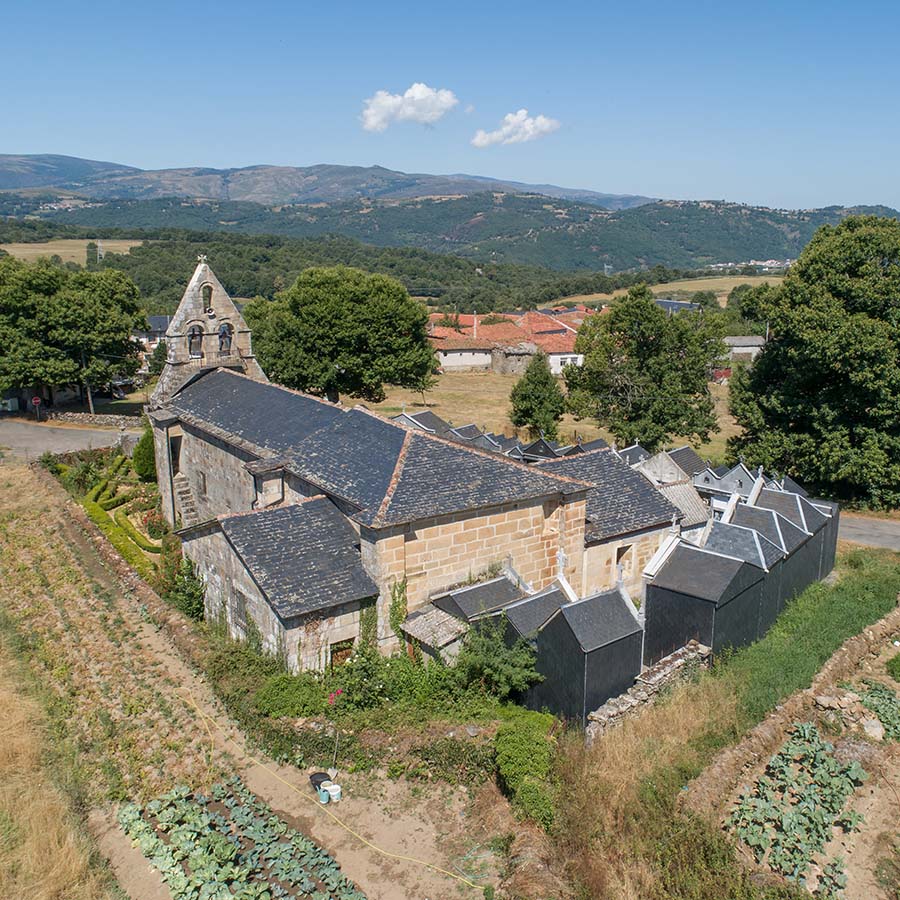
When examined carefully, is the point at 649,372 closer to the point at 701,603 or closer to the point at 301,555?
the point at 701,603

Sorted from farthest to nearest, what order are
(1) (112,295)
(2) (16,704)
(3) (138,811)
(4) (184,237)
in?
(4) (184,237) → (1) (112,295) → (2) (16,704) → (3) (138,811)

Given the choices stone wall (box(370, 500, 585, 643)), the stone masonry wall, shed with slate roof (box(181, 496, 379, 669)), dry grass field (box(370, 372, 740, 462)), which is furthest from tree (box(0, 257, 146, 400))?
stone wall (box(370, 500, 585, 643))

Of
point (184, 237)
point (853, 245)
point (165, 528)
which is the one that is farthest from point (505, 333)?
point (184, 237)

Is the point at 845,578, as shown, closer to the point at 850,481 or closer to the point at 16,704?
→ the point at 850,481

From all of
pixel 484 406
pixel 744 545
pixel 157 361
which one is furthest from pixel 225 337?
pixel 157 361

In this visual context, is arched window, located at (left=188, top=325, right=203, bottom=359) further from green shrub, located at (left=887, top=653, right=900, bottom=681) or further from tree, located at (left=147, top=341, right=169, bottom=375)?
tree, located at (left=147, top=341, right=169, bottom=375)
